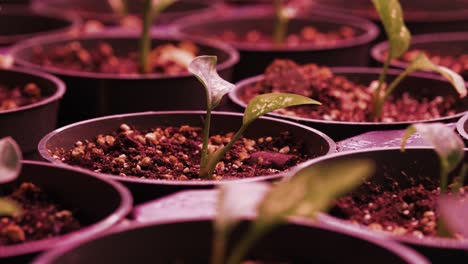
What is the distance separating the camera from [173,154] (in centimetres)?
157

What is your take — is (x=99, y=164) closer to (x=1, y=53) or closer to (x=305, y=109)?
(x=305, y=109)

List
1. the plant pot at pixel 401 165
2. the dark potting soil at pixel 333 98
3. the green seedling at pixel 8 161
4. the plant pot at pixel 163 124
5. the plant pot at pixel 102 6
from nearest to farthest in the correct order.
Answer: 1. the green seedling at pixel 8 161
2. the plant pot at pixel 163 124
3. the plant pot at pixel 401 165
4. the dark potting soil at pixel 333 98
5. the plant pot at pixel 102 6

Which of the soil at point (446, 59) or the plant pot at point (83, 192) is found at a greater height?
the soil at point (446, 59)

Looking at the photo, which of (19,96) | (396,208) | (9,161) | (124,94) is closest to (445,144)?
(396,208)

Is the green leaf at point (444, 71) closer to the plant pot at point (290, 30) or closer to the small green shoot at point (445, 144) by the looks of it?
the small green shoot at point (445, 144)

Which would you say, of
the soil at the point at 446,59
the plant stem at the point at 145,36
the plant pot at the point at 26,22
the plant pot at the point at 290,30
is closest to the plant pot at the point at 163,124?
the plant stem at the point at 145,36

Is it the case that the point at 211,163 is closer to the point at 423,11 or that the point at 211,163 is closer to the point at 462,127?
the point at 462,127

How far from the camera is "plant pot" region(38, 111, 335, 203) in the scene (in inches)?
48.5

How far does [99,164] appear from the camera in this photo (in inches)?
58.6

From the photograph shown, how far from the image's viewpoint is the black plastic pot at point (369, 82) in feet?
5.20

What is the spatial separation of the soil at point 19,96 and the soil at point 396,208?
2.91ft

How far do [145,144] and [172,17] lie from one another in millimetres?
1496

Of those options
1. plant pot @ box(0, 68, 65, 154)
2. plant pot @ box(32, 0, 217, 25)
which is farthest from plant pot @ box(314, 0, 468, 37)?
plant pot @ box(0, 68, 65, 154)

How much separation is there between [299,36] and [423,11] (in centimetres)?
75
